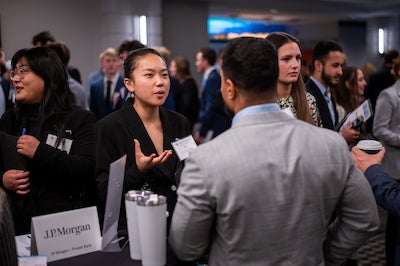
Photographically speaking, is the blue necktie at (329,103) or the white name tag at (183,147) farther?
the blue necktie at (329,103)

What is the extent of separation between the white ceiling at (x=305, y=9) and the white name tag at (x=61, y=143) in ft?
27.8

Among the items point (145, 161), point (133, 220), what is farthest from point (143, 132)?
point (133, 220)

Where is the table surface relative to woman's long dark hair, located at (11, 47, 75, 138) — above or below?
below

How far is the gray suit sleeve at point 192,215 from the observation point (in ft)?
4.09

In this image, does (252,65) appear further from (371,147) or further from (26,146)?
(26,146)

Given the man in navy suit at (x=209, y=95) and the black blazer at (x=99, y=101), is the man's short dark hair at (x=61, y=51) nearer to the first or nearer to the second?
the black blazer at (x=99, y=101)

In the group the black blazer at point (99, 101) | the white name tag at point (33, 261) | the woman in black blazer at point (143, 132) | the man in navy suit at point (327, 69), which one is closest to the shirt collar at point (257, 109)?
the woman in black blazer at point (143, 132)

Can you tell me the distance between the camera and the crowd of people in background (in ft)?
4.16

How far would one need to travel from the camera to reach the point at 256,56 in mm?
1298

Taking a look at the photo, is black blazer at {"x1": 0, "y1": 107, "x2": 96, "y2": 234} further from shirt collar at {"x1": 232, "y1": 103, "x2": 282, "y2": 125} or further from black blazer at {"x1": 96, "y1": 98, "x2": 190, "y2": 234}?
shirt collar at {"x1": 232, "y1": 103, "x2": 282, "y2": 125}

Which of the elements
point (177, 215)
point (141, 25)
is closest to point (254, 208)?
point (177, 215)

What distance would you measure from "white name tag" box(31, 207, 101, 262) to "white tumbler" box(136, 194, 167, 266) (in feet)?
0.87

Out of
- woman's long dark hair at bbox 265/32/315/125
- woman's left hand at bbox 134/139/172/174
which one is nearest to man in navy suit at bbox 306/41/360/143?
woman's long dark hair at bbox 265/32/315/125

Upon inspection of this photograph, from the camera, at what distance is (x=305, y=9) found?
12.8 m
